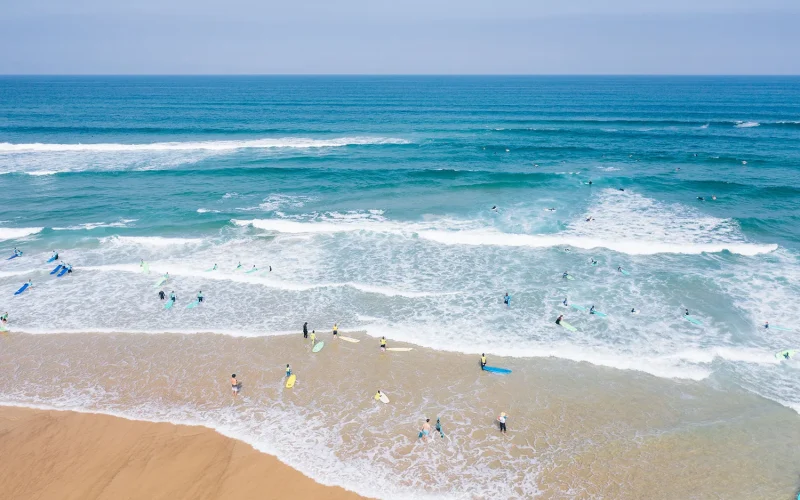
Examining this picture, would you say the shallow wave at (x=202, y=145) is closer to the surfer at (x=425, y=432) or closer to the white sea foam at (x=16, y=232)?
the white sea foam at (x=16, y=232)

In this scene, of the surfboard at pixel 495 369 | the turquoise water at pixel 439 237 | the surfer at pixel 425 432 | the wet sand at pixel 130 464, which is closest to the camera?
the wet sand at pixel 130 464

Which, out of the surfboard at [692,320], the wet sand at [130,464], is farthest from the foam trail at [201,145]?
the wet sand at [130,464]

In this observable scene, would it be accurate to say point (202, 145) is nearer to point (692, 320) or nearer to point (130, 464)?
point (130, 464)

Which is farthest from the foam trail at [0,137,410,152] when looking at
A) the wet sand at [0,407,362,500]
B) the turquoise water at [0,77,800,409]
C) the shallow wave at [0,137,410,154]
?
the wet sand at [0,407,362,500]

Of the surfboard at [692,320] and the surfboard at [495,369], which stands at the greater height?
the surfboard at [692,320]

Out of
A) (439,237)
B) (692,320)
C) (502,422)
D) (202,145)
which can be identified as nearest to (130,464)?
(502,422)

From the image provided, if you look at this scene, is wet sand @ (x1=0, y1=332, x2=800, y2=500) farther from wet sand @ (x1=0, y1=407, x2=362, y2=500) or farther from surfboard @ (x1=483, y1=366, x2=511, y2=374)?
wet sand @ (x1=0, y1=407, x2=362, y2=500)

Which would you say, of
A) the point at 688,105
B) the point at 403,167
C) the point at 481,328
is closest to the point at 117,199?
the point at 403,167
